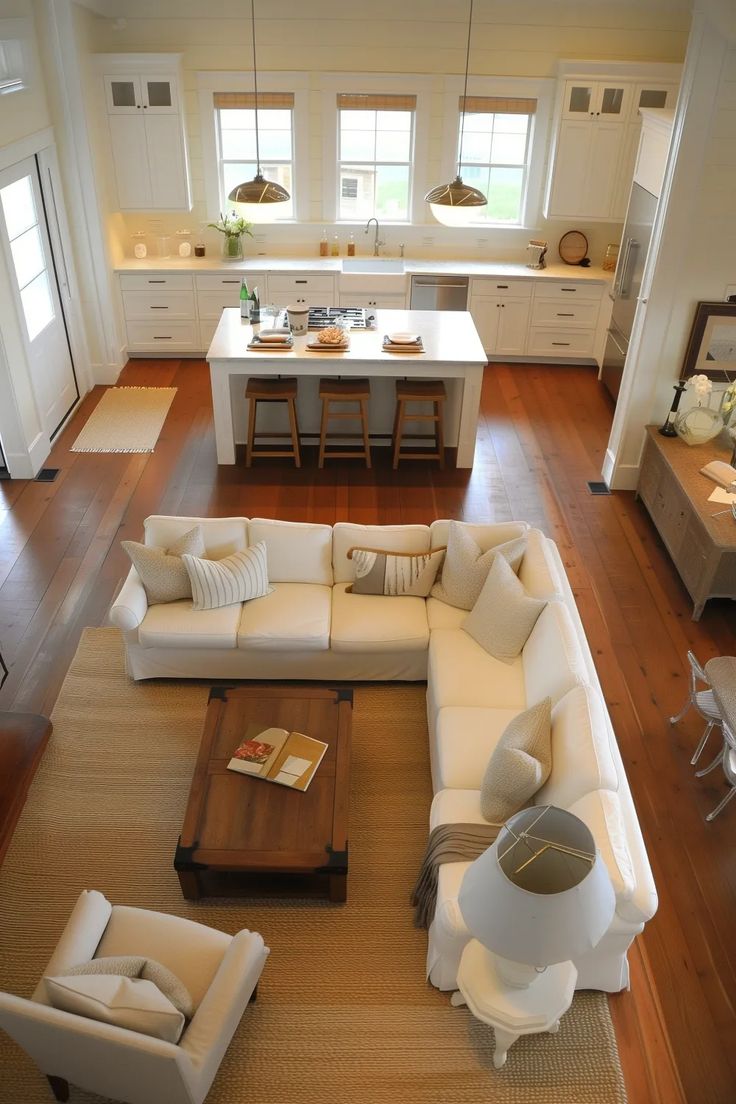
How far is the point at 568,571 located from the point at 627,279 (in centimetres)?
334

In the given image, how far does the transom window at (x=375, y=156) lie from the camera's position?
8.09 metres

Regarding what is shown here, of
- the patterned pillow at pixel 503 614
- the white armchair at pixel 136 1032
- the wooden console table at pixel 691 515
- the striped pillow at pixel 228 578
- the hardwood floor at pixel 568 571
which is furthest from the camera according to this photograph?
the wooden console table at pixel 691 515

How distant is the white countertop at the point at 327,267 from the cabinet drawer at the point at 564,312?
9.8 inches

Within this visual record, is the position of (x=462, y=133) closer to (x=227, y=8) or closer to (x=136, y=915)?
(x=227, y=8)

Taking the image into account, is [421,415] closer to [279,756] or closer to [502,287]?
[502,287]

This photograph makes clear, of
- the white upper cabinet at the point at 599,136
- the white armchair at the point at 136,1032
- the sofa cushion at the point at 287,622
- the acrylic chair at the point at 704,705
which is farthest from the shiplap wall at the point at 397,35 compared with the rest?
the white armchair at the point at 136,1032

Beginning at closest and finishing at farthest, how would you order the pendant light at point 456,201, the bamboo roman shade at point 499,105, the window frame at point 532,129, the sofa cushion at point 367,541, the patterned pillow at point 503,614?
1. the patterned pillow at point 503,614
2. the sofa cushion at point 367,541
3. the pendant light at point 456,201
4. the window frame at point 532,129
5. the bamboo roman shade at point 499,105

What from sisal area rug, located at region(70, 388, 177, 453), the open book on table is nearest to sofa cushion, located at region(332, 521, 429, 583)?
the open book on table

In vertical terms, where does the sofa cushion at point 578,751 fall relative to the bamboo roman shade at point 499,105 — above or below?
below

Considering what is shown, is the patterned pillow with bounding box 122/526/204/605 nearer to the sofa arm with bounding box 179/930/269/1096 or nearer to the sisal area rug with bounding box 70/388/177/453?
the sofa arm with bounding box 179/930/269/1096

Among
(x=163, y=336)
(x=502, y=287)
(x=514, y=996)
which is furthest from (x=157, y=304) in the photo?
(x=514, y=996)

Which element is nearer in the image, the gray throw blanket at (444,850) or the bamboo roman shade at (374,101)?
the gray throw blanket at (444,850)

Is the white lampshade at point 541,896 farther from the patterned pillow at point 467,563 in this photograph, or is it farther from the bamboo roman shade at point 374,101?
the bamboo roman shade at point 374,101

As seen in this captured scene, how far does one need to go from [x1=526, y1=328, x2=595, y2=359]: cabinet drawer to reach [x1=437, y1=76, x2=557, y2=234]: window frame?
44.4 inches
